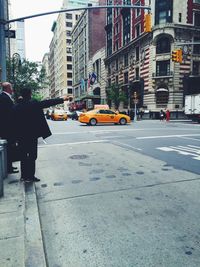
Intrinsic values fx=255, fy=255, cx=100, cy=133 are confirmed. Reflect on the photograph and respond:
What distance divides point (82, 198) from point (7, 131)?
243 centimetres

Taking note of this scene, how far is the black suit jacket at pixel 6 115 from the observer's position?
5.61 meters

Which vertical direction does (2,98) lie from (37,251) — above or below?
above

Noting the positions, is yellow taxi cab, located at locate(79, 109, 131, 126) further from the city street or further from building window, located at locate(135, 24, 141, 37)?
building window, located at locate(135, 24, 141, 37)

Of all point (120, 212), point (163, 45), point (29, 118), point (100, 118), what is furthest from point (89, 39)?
point (120, 212)

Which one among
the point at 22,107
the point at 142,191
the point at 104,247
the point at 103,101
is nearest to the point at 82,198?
the point at 142,191

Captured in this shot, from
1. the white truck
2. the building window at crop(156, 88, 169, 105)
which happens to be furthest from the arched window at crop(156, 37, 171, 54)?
the white truck

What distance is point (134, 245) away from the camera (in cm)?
303

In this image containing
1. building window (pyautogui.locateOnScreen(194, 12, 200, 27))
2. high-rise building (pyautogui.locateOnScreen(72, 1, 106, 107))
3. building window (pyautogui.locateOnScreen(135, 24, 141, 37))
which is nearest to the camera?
building window (pyautogui.locateOnScreen(194, 12, 200, 27))

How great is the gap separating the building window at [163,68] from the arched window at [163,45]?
5.34 ft

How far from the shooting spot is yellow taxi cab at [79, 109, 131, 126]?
2452 centimetres

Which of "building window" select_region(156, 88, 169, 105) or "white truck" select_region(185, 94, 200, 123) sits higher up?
"building window" select_region(156, 88, 169, 105)

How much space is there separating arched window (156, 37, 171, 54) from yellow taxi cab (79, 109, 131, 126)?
63.1ft

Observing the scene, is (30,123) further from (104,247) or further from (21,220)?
(104,247)

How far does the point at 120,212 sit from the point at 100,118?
20.9 m
